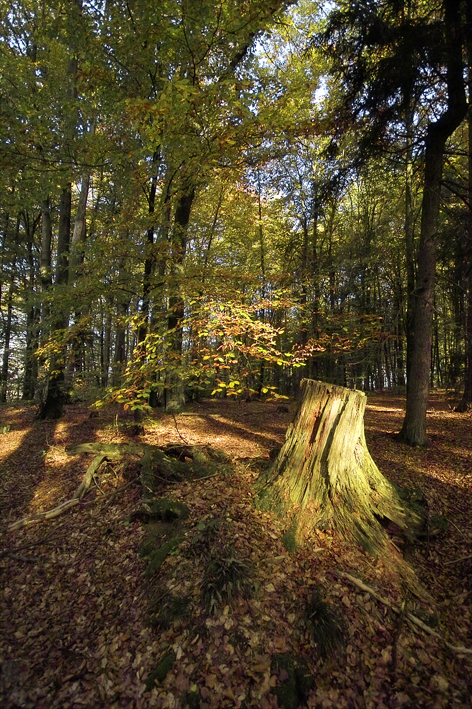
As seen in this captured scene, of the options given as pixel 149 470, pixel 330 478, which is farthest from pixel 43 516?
pixel 330 478

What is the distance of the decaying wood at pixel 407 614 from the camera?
2647 millimetres

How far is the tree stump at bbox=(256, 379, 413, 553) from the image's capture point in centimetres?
386

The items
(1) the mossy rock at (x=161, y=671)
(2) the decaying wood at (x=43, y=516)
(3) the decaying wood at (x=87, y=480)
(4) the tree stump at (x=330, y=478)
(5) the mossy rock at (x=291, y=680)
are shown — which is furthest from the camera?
(3) the decaying wood at (x=87, y=480)

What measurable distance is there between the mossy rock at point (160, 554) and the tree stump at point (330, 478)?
1096 mm

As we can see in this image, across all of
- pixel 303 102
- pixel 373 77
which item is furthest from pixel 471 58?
pixel 303 102

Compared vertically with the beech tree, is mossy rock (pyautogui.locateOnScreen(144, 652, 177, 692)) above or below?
below

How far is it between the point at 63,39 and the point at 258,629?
1031 centimetres

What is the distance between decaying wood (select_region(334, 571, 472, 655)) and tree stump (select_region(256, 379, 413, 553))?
55cm

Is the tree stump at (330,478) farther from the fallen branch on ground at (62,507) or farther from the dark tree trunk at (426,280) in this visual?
the dark tree trunk at (426,280)

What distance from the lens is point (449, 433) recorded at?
829cm

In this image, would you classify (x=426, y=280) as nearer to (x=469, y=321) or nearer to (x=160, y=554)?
(x=469, y=321)

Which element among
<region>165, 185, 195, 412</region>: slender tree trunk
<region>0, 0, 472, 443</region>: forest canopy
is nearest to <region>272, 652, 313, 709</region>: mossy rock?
<region>0, 0, 472, 443</region>: forest canopy

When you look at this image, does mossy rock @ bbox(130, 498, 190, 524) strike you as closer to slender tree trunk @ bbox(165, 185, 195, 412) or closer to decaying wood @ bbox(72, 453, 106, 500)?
decaying wood @ bbox(72, 453, 106, 500)

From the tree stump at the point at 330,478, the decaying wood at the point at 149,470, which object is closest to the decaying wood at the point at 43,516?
the decaying wood at the point at 149,470
